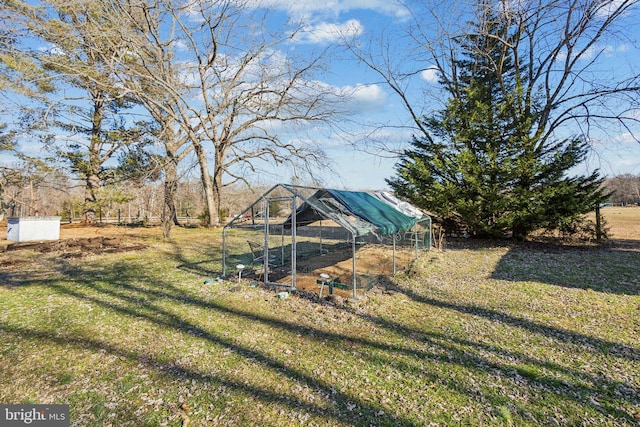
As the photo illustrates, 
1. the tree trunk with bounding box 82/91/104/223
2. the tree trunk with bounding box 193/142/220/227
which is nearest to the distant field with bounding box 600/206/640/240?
the tree trunk with bounding box 193/142/220/227

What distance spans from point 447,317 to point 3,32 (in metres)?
19.1

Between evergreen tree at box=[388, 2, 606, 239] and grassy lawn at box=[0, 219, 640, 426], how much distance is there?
18.7 feet

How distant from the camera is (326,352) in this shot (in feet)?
14.0

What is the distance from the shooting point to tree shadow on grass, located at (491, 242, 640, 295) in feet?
24.9

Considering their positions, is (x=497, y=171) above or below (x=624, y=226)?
above

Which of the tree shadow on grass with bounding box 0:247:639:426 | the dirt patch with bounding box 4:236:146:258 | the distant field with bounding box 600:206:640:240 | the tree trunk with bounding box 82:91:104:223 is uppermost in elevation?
the tree trunk with bounding box 82:91:104:223

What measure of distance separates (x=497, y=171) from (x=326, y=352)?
1253cm

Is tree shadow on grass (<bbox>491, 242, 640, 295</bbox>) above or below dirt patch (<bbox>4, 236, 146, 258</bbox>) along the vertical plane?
below

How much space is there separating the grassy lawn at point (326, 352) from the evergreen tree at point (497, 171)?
569cm

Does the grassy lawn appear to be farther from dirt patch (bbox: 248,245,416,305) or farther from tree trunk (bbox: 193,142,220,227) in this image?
tree trunk (bbox: 193,142,220,227)

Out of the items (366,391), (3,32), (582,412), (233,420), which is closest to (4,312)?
(233,420)

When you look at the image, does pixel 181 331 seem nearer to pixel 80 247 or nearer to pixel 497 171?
pixel 80 247

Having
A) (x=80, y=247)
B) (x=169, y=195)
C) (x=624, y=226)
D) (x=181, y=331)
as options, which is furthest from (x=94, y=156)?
(x=624, y=226)

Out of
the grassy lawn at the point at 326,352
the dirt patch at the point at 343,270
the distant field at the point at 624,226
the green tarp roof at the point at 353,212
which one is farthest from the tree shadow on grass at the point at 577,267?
the green tarp roof at the point at 353,212
